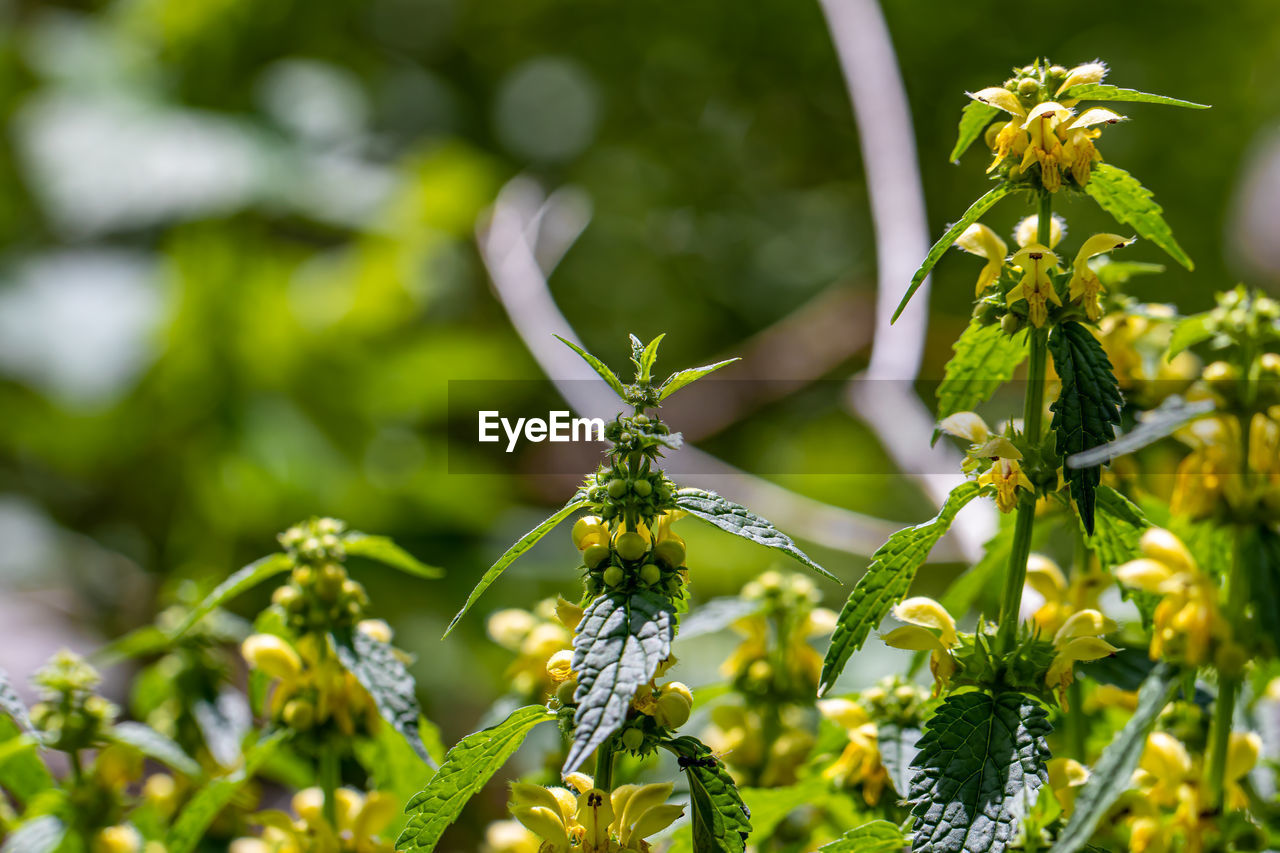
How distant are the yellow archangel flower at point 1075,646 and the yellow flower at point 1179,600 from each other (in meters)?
0.06

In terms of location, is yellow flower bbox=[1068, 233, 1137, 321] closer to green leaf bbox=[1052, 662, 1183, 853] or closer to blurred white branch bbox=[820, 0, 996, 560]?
green leaf bbox=[1052, 662, 1183, 853]

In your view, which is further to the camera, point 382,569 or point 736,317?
point 736,317

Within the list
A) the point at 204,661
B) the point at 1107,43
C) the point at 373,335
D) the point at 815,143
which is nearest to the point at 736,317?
the point at 815,143

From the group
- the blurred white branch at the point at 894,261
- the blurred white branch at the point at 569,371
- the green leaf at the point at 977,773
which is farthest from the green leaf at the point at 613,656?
the blurred white branch at the point at 569,371

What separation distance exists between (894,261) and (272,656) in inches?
41.8

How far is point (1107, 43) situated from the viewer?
351 centimetres

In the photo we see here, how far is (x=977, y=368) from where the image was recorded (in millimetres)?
679

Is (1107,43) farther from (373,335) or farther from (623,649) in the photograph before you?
(623,649)

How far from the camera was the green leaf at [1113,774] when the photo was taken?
0.48 meters

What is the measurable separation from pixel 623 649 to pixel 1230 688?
12.6 inches

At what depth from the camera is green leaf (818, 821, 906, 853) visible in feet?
1.98

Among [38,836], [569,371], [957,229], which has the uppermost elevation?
[569,371]

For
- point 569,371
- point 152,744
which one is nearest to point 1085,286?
point 152,744

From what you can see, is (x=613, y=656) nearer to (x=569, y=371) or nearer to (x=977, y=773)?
(x=977, y=773)
